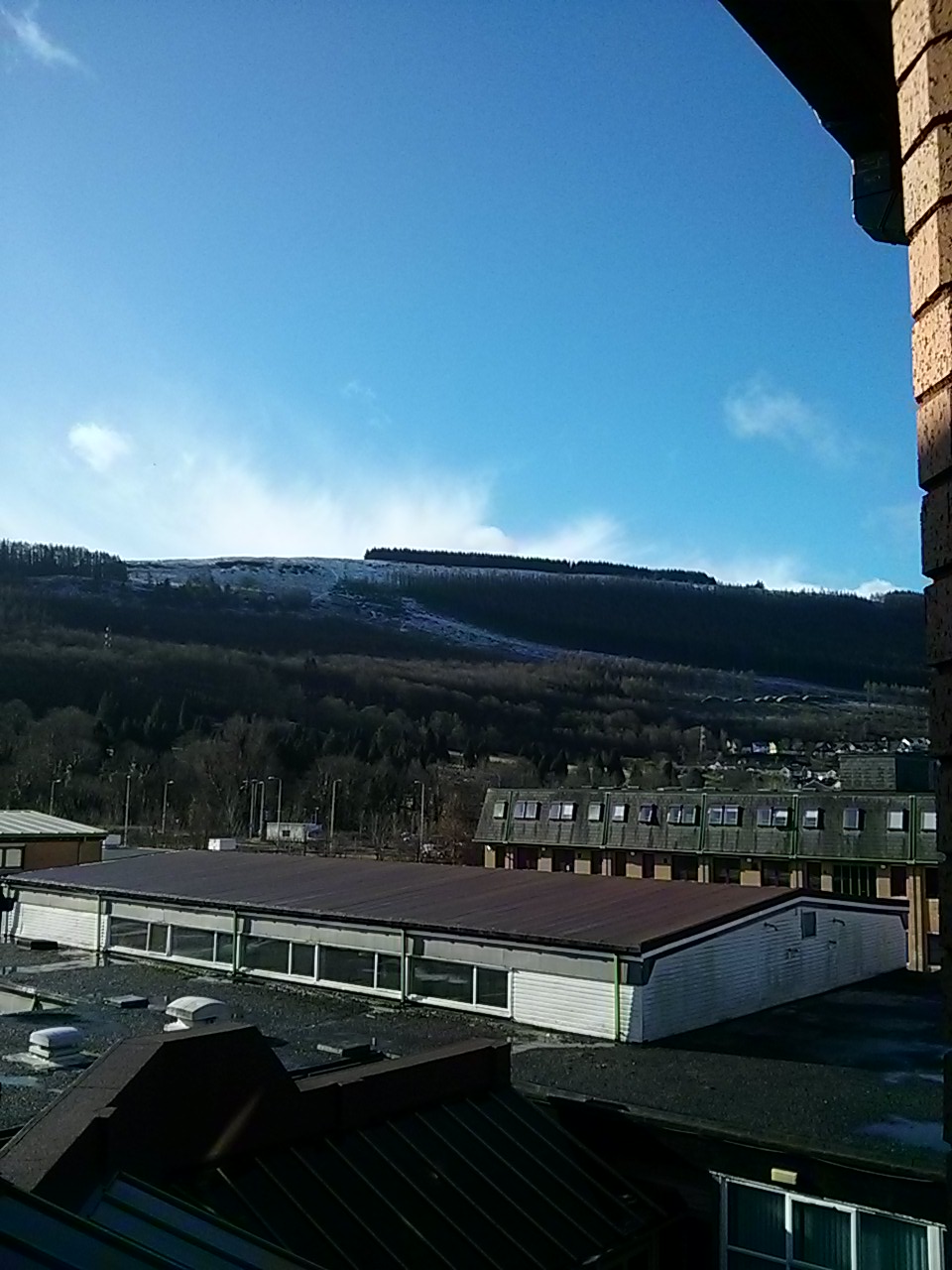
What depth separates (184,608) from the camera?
609ft

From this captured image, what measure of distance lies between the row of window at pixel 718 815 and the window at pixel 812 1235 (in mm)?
20909

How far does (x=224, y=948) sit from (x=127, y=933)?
368 cm

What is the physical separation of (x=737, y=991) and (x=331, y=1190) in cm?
1028

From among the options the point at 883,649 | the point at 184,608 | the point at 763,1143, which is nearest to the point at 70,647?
the point at 184,608

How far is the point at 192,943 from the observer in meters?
21.7

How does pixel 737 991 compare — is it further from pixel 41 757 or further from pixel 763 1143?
pixel 41 757

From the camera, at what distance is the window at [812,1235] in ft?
33.7

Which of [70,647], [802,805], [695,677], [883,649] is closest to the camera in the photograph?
[802,805]

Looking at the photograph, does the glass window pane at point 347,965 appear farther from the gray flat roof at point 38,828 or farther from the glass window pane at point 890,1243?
the gray flat roof at point 38,828

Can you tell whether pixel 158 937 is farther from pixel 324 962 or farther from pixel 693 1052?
pixel 693 1052

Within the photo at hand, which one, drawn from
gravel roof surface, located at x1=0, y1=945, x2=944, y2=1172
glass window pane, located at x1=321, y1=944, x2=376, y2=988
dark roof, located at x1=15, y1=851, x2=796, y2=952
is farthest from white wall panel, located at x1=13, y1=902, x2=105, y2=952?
glass window pane, located at x1=321, y1=944, x2=376, y2=988

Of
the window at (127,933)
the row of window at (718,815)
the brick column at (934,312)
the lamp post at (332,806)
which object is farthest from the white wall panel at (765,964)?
the lamp post at (332,806)

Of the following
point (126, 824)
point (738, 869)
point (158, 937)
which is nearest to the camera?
point (158, 937)

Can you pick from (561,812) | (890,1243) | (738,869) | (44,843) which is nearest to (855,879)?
(738,869)
